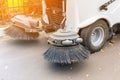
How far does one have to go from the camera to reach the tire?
14.4ft

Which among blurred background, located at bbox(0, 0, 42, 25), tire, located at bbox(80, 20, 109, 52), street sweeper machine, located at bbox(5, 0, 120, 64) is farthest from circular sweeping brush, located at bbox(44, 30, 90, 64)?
blurred background, located at bbox(0, 0, 42, 25)

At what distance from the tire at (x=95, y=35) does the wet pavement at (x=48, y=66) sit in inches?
5.8

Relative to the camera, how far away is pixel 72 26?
4.34 meters

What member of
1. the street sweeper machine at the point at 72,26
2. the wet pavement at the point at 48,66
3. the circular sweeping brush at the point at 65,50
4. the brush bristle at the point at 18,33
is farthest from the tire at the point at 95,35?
the brush bristle at the point at 18,33

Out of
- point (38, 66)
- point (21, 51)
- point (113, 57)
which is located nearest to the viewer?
point (38, 66)

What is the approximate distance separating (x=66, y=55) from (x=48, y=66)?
47 centimetres

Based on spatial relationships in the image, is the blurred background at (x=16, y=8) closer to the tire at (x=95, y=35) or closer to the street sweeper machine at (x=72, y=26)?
the street sweeper machine at (x=72, y=26)

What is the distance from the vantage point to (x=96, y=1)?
175 inches

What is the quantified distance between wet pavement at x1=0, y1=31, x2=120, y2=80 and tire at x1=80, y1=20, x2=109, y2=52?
148mm

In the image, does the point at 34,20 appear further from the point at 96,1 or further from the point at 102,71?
the point at 102,71

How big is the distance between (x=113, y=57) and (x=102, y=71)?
2.09 ft

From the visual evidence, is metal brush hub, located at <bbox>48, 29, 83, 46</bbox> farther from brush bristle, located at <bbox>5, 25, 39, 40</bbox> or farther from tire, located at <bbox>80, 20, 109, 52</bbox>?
brush bristle, located at <bbox>5, 25, 39, 40</bbox>

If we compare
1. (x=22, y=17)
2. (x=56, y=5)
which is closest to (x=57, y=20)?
(x=56, y=5)

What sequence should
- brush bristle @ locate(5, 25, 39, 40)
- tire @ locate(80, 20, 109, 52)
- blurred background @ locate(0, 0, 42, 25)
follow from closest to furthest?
tire @ locate(80, 20, 109, 52), brush bristle @ locate(5, 25, 39, 40), blurred background @ locate(0, 0, 42, 25)
